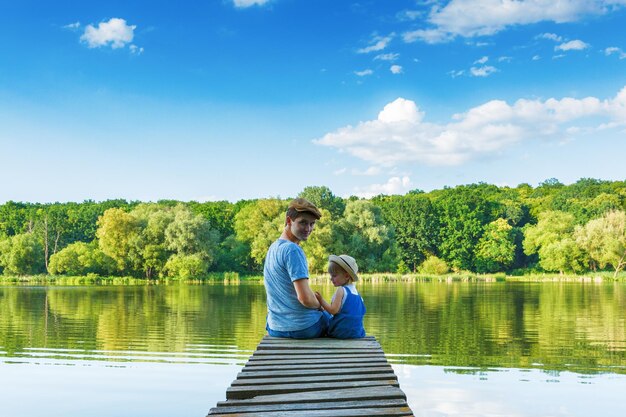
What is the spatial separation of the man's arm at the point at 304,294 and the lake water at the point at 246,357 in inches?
120

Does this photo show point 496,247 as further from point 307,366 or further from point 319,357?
point 307,366

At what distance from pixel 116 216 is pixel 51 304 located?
2991 centimetres

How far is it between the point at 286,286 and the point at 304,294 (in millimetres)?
262

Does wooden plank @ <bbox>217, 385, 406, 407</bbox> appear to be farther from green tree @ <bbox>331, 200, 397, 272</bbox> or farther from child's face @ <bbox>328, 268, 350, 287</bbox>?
green tree @ <bbox>331, 200, 397, 272</bbox>

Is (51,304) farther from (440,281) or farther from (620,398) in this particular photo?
(440,281)

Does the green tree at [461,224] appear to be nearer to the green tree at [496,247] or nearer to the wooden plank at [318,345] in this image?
the green tree at [496,247]

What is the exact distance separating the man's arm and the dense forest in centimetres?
4549

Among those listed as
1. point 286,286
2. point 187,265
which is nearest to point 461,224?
point 187,265

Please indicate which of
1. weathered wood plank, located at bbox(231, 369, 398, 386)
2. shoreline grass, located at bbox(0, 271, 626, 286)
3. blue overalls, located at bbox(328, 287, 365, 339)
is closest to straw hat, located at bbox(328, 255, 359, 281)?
blue overalls, located at bbox(328, 287, 365, 339)

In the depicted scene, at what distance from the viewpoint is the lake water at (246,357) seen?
26.5 ft

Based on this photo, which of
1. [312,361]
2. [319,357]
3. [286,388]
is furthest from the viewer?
[319,357]

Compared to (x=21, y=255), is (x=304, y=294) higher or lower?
lower

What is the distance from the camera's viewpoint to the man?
17.3 feet

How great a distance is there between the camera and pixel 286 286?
5.50 meters
